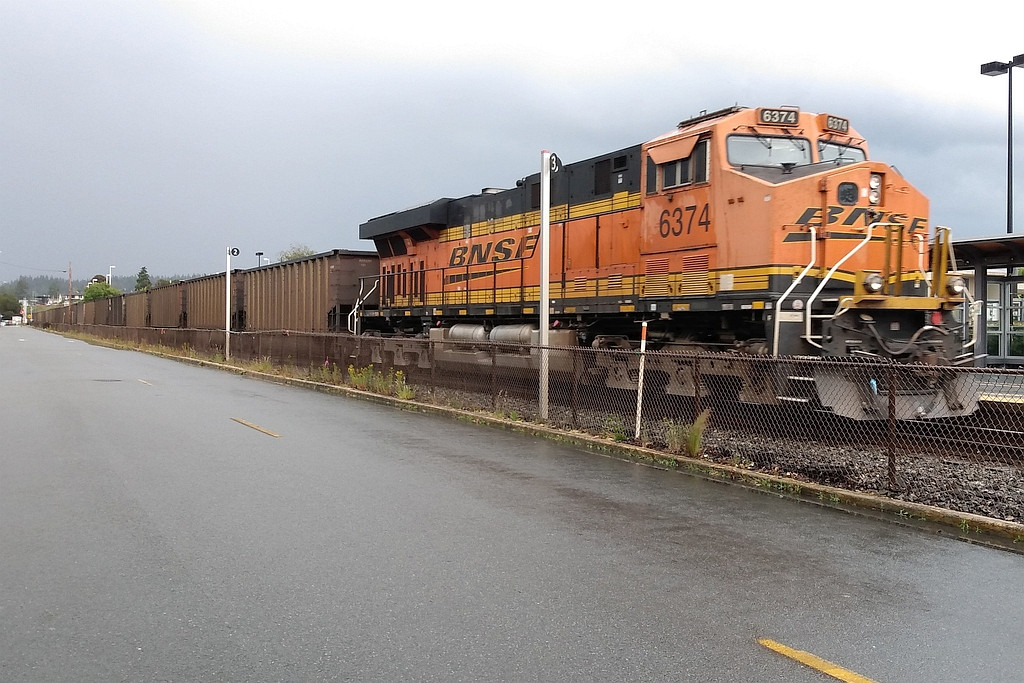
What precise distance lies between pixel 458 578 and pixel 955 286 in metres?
9.28

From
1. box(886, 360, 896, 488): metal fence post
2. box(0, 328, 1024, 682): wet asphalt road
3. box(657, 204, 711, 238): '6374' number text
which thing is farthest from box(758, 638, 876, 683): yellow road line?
box(657, 204, 711, 238): '6374' number text

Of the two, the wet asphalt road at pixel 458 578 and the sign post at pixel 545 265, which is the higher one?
the sign post at pixel 545 265

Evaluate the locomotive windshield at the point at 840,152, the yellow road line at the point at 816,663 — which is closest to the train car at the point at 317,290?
the locomotive windshield at the point at 840,152

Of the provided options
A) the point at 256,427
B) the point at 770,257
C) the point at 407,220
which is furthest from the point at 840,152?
the point at 407,220

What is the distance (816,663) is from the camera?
13.2ft

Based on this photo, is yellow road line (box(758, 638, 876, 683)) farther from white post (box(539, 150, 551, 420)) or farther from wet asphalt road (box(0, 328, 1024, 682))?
white post (box(539, 150, 551, 420))

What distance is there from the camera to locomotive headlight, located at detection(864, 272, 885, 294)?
35.3ft

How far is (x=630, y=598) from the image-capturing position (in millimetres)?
4922

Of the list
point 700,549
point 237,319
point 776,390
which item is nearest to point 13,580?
point 700,549

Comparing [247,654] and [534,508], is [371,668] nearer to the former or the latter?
[247,654]

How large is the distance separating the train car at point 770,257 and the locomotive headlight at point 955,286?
0.02 metres

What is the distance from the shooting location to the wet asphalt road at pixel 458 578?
4031 millimetres

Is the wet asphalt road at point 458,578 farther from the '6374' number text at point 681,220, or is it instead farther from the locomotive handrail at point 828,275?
the '6374' number text at point 681,220

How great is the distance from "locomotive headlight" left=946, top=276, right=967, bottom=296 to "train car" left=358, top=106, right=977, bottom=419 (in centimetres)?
2
